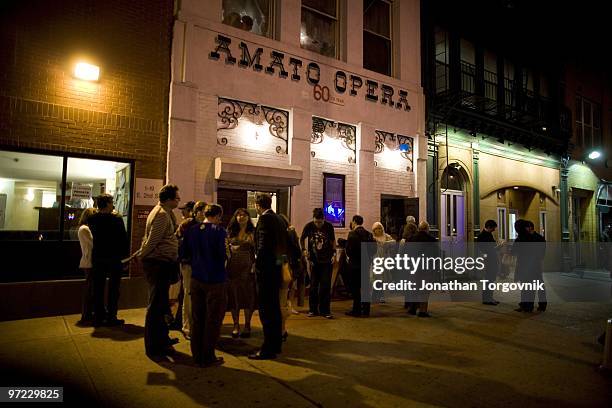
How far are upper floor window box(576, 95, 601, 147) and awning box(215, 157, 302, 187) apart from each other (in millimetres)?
16170

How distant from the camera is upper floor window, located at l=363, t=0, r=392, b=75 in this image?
37.2 feet

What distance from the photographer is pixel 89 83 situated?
23.0 ft

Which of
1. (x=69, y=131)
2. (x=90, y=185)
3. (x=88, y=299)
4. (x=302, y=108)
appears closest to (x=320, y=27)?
(x=302, y=108)

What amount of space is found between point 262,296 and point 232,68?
570cm

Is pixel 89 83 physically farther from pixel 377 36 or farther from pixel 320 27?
pixel 377 36

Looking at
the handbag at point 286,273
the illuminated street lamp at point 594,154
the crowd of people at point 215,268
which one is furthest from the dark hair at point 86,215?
the illuminated street lamp at point 594,154

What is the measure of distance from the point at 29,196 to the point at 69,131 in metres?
1.32

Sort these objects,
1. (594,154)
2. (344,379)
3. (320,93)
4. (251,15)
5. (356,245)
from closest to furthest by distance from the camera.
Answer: (344,379)
(356,245)
(251,15)
(320,93)
(594,154)

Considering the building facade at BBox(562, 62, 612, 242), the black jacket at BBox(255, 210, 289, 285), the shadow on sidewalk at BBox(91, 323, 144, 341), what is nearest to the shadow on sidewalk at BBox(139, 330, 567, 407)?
the black jacket at BBox(255, 210, 289, 285)

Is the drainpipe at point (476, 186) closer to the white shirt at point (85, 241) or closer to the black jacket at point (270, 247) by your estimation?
the black jacket at point (270, 247)

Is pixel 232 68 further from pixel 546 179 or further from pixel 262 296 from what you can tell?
pixel 546 179

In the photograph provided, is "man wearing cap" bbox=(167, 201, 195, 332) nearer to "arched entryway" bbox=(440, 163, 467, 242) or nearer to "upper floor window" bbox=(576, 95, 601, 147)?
"arched entryway" bbox=(440, 163, 467, 242)

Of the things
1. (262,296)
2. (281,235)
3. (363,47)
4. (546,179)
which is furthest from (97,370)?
(546,179)

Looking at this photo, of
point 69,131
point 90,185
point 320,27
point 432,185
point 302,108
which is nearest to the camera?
point 69,131
